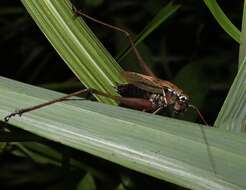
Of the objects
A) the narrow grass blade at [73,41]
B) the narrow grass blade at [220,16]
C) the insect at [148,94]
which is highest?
the narrow grass blade at [73,41]

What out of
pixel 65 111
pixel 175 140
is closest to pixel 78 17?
pixel 65 111

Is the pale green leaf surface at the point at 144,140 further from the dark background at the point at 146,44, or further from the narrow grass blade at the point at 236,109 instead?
the dark background at the point at 146,44

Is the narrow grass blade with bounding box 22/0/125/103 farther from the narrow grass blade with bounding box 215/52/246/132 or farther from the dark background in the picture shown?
the dark background

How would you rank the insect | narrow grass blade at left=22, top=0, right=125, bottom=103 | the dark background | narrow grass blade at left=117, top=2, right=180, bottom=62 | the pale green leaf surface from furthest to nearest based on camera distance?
the dark background < narrow grass blade at left=117, top=2, right=180, bottom=62 < the insect < narrow grass blade at left=22, top=0, right=125, bottom=103 < the pale green leaf surface

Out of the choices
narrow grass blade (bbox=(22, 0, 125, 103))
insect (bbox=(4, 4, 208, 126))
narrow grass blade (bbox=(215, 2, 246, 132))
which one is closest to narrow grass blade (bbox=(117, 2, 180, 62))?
insect (bbox=(4, 4, 208, 126))

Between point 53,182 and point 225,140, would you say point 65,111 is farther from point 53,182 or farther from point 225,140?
point 53,182

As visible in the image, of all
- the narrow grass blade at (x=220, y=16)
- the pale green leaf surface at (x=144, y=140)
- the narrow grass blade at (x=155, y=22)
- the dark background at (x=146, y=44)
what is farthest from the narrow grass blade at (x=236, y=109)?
the dark background at (x=146, y=44)

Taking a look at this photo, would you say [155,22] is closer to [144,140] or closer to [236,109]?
[236,109]
